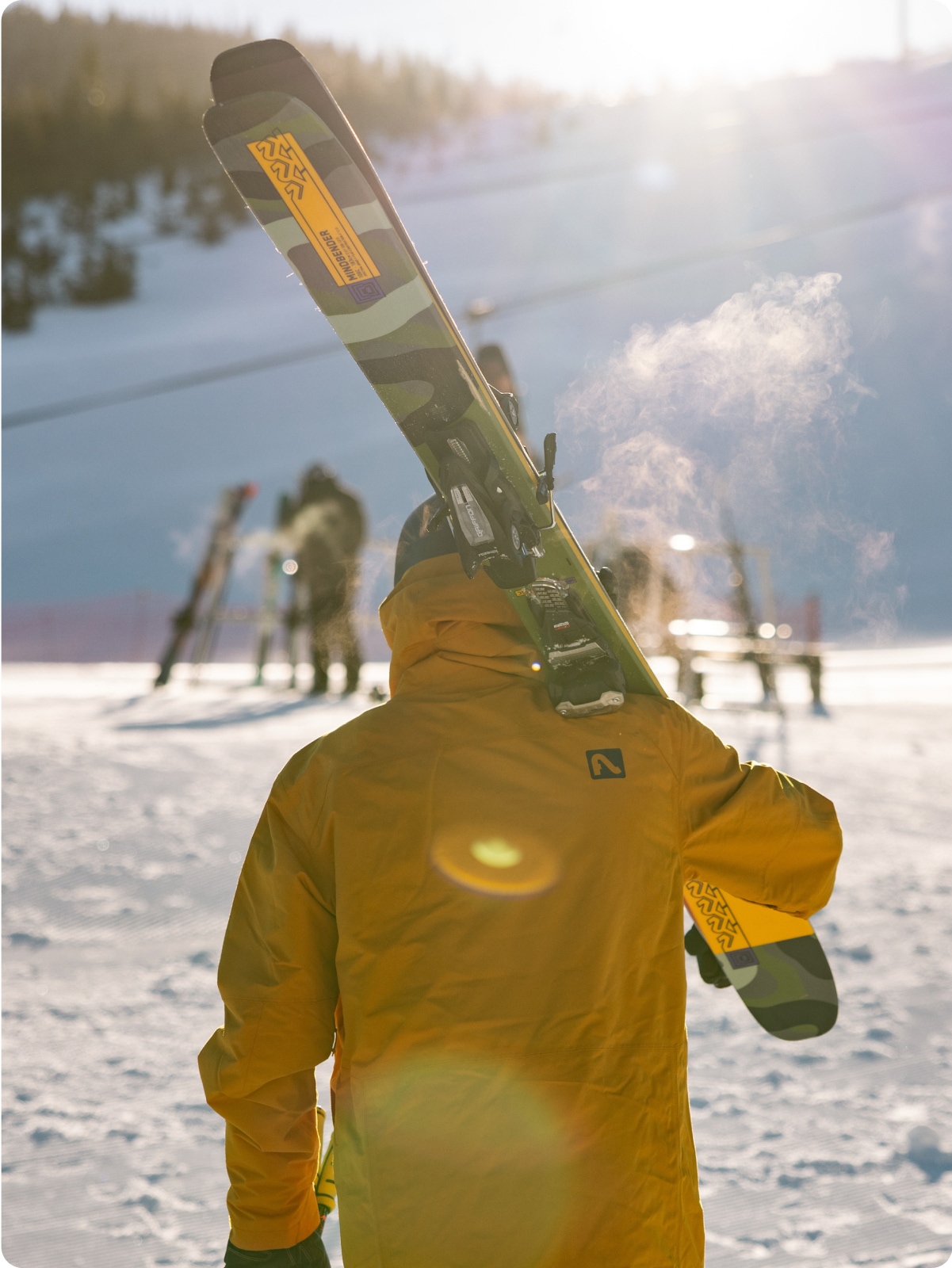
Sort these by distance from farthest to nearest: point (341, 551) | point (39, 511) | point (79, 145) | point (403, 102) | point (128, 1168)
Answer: point (403, 102) < point (79, 145) < point (39, 511) < point (341, 551) < point (128, 1168)

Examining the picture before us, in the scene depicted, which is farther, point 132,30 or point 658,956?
point 132,30

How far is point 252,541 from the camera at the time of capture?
Answer: 9.80 metres

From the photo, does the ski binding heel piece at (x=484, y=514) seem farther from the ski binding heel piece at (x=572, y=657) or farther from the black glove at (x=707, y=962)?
the black glove at (x=707, y=962)

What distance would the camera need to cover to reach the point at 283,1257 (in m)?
1.19

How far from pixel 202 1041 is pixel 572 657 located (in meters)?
1.86

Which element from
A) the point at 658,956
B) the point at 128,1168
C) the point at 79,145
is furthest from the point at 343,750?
the point at 79,145

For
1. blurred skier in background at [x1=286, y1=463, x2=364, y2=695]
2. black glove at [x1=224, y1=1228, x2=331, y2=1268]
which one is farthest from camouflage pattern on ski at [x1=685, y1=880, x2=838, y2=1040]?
blurred skier in background at [x1=286, y1=463, x2=364, y2=695]

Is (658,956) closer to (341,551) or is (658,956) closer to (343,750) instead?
(343,750)

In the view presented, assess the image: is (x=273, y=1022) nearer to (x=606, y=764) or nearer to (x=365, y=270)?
(x=606, y=764)

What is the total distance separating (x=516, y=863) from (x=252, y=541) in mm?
9176

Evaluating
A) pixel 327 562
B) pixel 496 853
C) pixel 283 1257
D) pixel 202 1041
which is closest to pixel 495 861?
pixel 496 853

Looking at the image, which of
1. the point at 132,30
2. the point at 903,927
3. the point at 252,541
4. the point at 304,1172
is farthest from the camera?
the point at 132,30

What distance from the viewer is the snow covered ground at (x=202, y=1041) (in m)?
1.88

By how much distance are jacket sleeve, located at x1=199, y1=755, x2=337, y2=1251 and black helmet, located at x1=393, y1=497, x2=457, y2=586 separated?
0.39 meters
